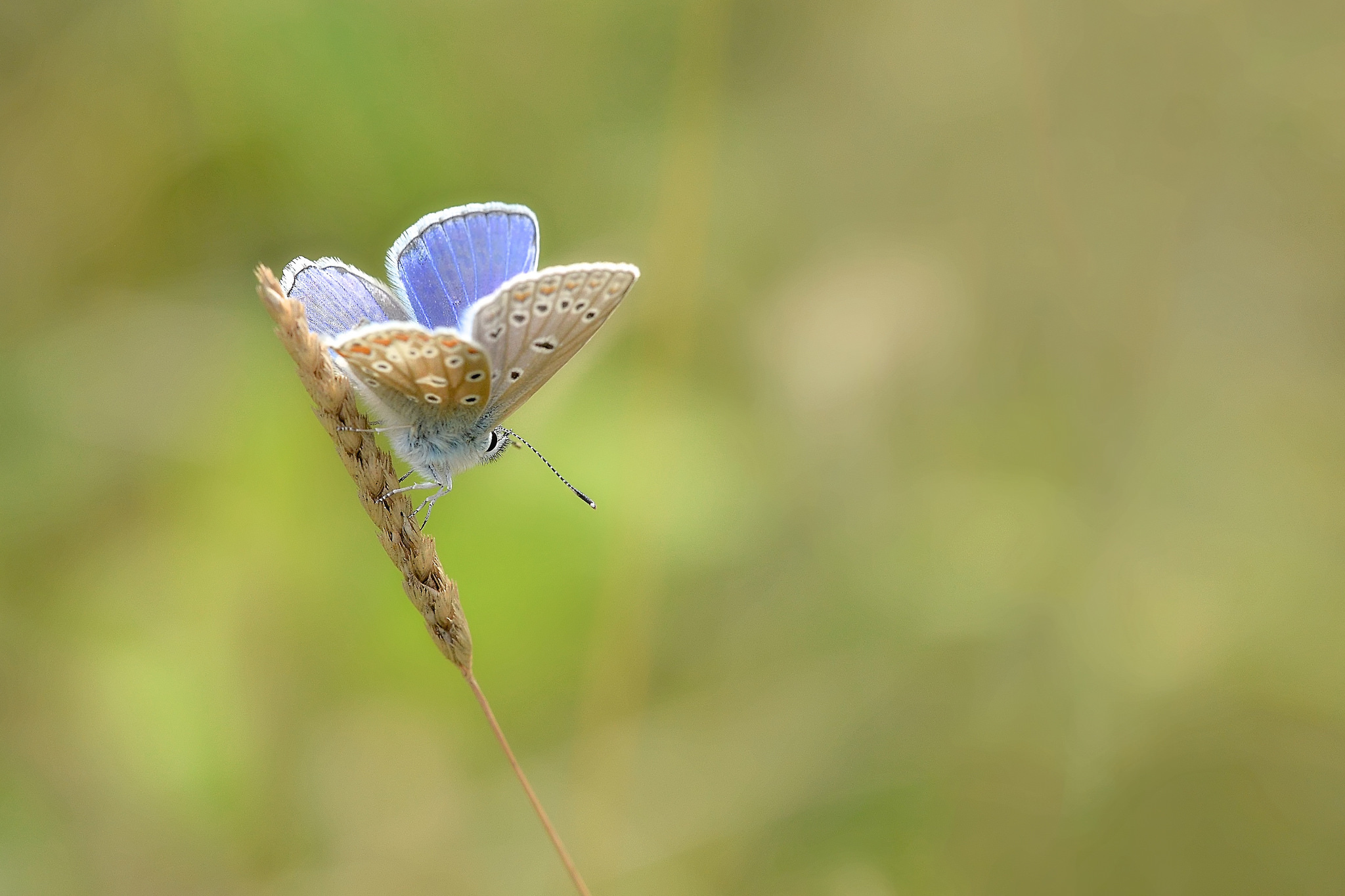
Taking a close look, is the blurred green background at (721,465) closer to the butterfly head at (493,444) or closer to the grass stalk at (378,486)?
the butterfly head at (493,444)

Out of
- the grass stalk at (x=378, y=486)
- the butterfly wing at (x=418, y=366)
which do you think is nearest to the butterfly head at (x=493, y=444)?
the butterfly wing at (x=418, y=366)

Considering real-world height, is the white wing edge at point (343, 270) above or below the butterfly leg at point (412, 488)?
above

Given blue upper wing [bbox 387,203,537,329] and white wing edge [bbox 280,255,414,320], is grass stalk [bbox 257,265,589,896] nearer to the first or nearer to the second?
white wing edge [bbox 280,255,414,320]

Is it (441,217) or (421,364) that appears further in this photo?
(441,217)

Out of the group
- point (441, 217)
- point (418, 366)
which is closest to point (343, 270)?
point (441, 217)

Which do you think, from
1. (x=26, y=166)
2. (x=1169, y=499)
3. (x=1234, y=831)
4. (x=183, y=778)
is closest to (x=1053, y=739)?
(x=1234, y=831)

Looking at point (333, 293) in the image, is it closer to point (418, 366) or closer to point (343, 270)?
point (343, 270)

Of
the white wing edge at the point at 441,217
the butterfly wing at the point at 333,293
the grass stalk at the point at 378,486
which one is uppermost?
the white wing edge at the point at 441,217

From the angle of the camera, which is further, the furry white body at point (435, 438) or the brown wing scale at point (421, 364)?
the furry white body at point (435, 438)
